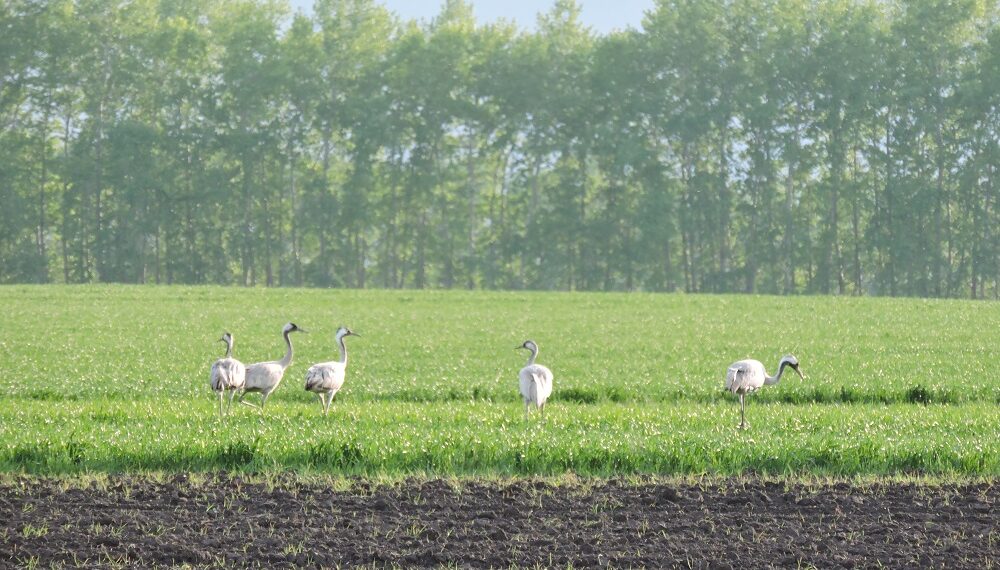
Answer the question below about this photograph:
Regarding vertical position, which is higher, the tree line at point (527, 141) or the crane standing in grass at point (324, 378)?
the tree line at point (527, 141)

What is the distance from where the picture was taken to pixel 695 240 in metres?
97.2

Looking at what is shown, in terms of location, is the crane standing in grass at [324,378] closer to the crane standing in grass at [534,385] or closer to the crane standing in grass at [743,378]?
the crane standing in grass at [534,385]

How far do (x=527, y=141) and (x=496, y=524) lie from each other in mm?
79858

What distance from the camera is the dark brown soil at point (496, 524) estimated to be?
10.8m

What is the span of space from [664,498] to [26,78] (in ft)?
269

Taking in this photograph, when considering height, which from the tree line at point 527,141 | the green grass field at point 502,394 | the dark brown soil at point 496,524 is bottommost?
the dark brown soil at point 496,524

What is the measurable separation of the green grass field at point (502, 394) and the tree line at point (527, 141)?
3831cm

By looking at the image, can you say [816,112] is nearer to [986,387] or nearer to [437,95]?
[437,95]

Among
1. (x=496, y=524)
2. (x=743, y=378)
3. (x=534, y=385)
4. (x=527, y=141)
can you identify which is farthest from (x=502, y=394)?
(x=527, y=141)

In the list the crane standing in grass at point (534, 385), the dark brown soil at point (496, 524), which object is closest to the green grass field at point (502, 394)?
the crane standing in grass at point (534, 385)

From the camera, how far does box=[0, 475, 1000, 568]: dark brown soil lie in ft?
35.4

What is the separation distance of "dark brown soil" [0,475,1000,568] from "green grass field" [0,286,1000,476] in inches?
46.9

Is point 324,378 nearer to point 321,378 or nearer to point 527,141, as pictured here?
point 321,378

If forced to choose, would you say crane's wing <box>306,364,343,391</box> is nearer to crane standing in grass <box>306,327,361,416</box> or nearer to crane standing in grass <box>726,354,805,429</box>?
crane standing in grass <box>306,327,361,416</box>
